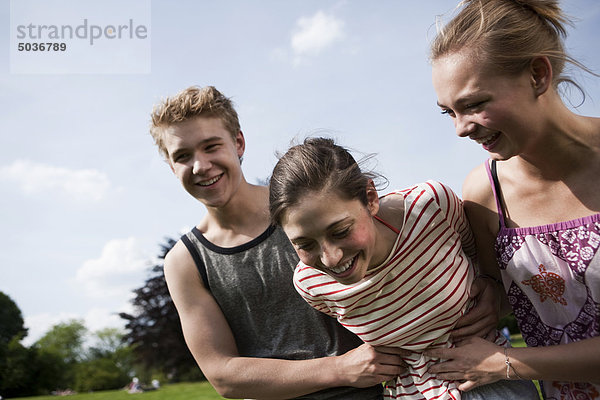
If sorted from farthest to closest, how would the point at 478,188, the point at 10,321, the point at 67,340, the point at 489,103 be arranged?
the point at 67,340 → the point at 10,321 → the point at 478,188 → the point at 489,103

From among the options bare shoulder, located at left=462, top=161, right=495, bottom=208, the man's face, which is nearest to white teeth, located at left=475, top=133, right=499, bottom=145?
bare shoulder, located at left=462, top=161, right=495, bottom=208

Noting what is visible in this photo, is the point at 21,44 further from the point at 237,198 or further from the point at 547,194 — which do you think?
the point at 547,194

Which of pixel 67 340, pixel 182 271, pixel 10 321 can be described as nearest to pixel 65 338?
pixel 67 340

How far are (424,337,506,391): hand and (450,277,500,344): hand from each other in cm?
6

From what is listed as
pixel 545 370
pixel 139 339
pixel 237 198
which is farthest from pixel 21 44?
pixel 139 339

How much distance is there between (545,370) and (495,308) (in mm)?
442

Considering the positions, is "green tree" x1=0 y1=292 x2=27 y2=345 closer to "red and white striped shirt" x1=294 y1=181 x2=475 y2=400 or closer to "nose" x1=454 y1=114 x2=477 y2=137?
"red and white striped shirt" x1=294 y1=181 x2=475 y2=400

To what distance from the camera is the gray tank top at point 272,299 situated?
11.0 feet

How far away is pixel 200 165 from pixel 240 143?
1.78 feet

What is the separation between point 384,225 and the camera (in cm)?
286

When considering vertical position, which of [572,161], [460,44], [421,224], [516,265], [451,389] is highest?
[460,44]

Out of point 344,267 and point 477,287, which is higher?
point 344,267

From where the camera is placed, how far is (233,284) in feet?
11.1

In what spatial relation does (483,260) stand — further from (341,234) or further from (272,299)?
(272,299)
